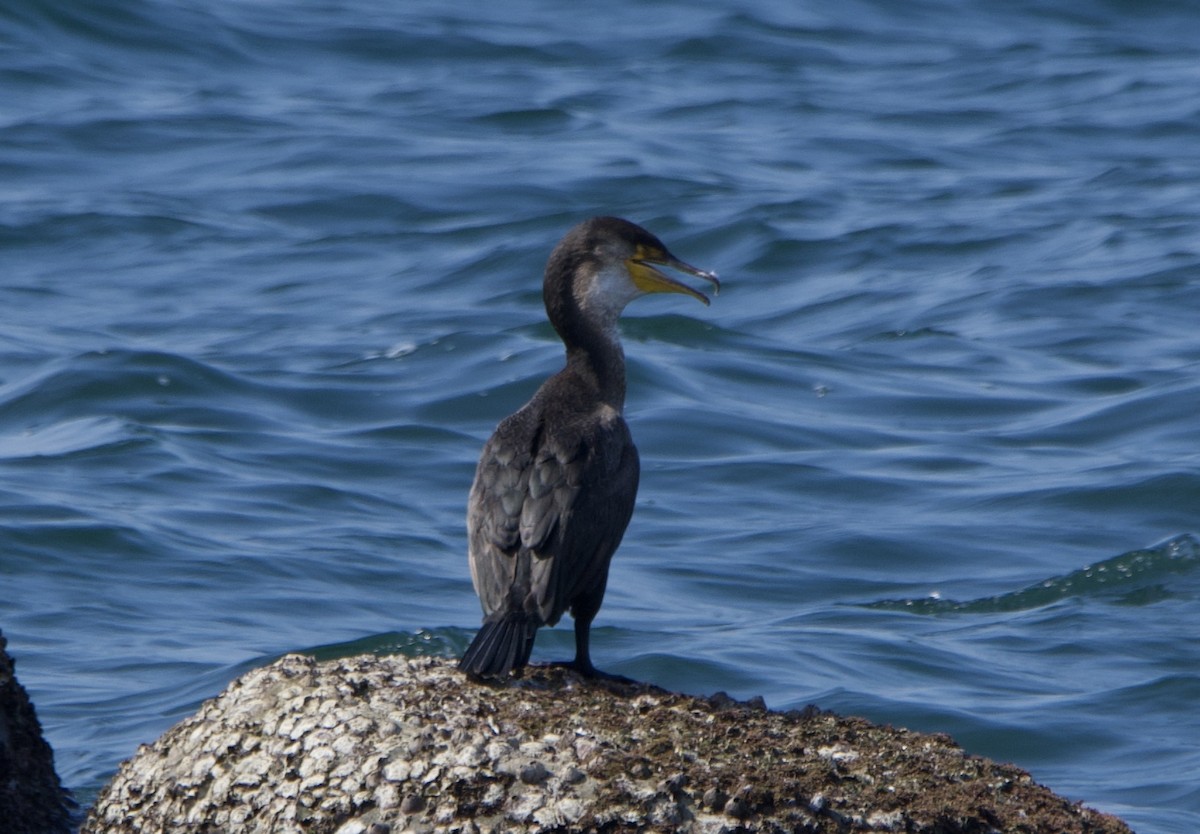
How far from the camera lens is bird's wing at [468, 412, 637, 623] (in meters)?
5.90

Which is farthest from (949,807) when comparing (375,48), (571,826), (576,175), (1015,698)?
(375,48)

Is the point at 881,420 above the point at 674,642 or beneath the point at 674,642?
above

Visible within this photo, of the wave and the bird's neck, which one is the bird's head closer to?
the bird's neck

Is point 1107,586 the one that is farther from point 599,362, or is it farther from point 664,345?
point 664,345

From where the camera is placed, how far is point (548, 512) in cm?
608

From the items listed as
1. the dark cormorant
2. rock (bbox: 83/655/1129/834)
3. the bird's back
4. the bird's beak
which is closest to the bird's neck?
the dark cormorant

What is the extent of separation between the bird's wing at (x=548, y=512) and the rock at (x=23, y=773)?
54.9 inches

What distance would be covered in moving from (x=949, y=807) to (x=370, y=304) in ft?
37.1

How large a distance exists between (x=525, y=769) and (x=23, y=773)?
199 cm

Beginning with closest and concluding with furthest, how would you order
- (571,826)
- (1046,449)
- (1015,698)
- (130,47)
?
(571,826)
(1015,698)
(1046,449)
(130,47)

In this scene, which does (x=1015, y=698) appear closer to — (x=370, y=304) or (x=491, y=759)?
(x=491, y=759)

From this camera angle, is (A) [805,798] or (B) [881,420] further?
(B) [881,420]

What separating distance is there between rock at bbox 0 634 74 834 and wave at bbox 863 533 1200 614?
5.57 meters

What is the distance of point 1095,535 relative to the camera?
1166 cm
